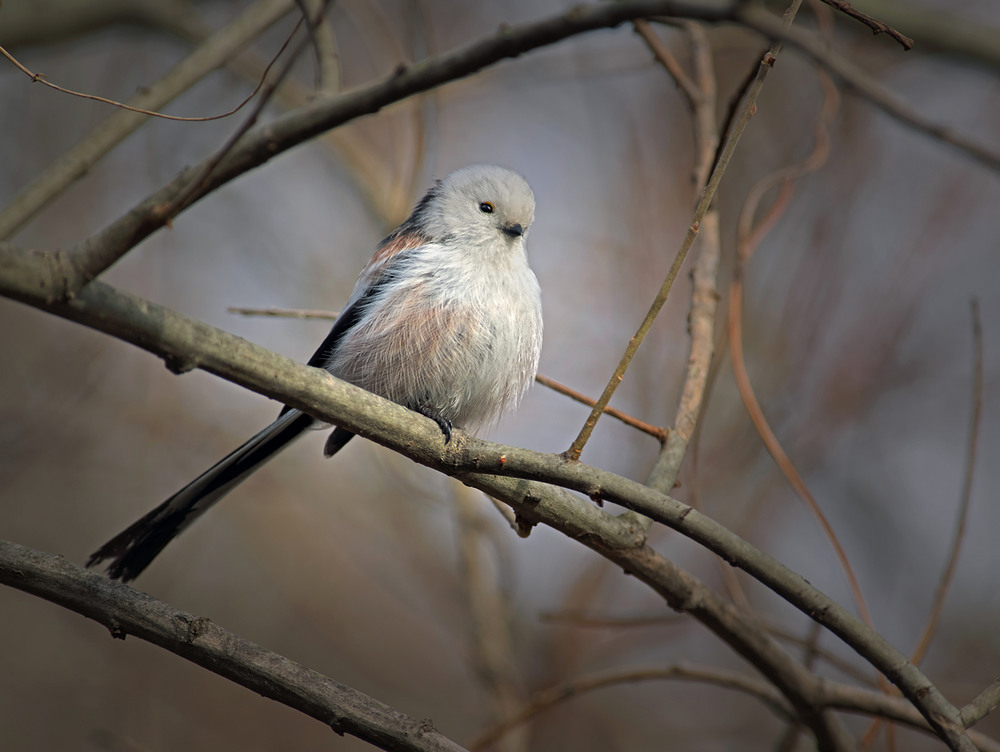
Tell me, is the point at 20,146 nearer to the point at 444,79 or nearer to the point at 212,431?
the point at 212,431

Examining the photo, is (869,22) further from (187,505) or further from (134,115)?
(187,505)

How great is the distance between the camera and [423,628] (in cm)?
473

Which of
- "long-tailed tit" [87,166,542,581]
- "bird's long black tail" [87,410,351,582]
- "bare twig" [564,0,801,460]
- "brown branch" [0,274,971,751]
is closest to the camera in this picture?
"brown branch" [0,274,971,751]

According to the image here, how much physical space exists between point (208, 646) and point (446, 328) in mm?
1285

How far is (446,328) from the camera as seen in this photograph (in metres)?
2.50

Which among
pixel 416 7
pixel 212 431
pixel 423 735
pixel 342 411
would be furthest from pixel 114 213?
pixel 423 735

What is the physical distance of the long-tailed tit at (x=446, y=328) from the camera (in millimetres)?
2496

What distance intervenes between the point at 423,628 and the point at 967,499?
11.2 feet

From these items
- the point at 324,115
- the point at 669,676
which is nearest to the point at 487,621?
the point at 669,676

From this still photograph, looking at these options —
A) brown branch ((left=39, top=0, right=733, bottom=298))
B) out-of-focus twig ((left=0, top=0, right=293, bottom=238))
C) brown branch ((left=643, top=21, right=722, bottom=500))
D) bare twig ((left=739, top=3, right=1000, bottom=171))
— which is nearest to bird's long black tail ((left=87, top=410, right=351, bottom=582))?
out-of-focus twig ((left=0, top=0, right=293, bottom=238))

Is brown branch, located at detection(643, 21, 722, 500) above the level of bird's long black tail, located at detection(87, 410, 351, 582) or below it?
above

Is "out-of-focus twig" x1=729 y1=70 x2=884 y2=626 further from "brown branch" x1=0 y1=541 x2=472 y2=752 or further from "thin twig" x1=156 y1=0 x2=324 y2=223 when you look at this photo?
"thin twig" x1=156 y1=0 x2=324 y2=223

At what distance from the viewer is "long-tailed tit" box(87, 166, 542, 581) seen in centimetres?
250

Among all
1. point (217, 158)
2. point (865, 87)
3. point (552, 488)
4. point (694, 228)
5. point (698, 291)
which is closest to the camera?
point (865, 87)
